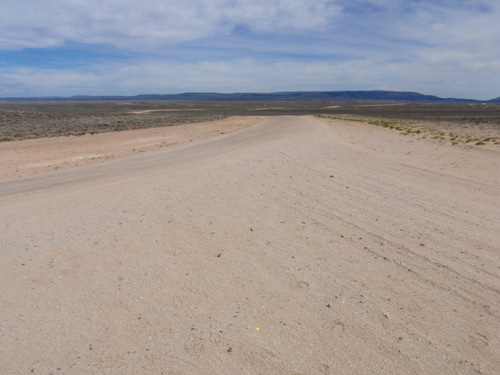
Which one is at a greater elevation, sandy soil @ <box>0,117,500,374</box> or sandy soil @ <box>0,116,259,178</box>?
sandy soil @ <box>0,117,500,374</box>

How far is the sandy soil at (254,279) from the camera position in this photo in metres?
3.71

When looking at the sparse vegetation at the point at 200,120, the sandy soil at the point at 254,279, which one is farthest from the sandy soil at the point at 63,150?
the sandy soil at the point at 254,279

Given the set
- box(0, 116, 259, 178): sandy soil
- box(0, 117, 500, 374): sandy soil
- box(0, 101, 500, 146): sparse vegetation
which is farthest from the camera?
box(0, 101, 500, 146): sparse vegetation

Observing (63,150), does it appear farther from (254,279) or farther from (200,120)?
(200,120)

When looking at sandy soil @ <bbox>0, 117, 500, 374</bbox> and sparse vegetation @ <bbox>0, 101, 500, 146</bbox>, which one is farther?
sparse vegetation @ <bbox>0, 101, 500, 146</bbox>

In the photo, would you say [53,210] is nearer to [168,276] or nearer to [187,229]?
[187,229]

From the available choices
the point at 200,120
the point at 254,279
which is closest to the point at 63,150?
the point at 254,279

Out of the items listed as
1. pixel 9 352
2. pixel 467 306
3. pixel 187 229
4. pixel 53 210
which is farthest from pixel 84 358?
pixel 53 210

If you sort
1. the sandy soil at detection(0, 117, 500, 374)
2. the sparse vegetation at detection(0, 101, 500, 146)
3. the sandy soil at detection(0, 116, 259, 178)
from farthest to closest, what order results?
the sparse vegetation at detection(0, 101, 500, 146)
the sandy soil at detection(0, 116, 259, 178)
the sandy soil at detection(0, 117, 500, 374)

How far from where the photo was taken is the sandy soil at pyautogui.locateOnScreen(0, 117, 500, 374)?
12.2ft

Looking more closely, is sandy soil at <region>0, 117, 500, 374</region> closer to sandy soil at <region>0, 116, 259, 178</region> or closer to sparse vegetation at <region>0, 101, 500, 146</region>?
sandy soil at <region>0, 116, 259, 178</region>

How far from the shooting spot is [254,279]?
5172 millimetres

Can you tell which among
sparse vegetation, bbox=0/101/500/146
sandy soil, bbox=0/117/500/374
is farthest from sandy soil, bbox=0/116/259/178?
sandy soil, bbox=0/117/500/374

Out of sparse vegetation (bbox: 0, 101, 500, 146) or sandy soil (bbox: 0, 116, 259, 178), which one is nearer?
sandy soil (bbox: 0, 116, 259, 178)
